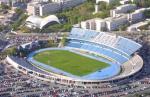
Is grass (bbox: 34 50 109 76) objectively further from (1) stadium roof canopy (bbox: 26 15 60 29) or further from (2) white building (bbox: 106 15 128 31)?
(1) stadium roof canopy (bbox: 26 15 60 29)

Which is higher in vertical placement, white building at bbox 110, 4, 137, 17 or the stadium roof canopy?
white building at bbox 110, 4, 137, 17

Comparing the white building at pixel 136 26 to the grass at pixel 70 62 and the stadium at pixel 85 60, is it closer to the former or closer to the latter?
the stadium at pixel 85 60

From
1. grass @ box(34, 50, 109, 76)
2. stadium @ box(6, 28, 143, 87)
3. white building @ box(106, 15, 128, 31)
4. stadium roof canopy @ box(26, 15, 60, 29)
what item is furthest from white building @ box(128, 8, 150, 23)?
grass @ box(34, 50, 109, 76)

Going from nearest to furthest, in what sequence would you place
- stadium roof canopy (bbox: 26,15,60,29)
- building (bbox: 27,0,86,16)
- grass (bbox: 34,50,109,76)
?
grass (bbox: 34,50,109,76)
stadium roof canopy (bbox: 26,15,60,29)
building (bbox: 27,0,86,16)

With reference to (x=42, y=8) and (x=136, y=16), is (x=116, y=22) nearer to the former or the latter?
(x=136, y=16)

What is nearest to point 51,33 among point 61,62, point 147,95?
point 61,62

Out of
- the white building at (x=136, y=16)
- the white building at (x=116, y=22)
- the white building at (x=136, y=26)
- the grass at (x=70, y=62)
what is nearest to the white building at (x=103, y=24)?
the white building at (x=116, y=22)

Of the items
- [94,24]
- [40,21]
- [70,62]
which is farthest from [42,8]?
[70,62]

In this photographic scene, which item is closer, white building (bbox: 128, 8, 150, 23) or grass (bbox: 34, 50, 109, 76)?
grass (bbox: 34, 50, 109, 76)
